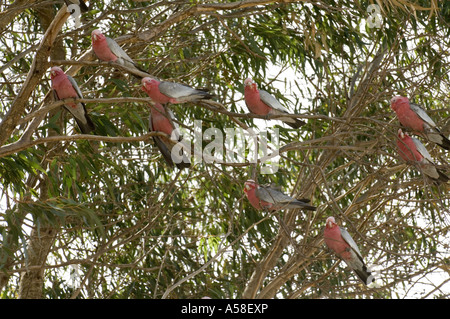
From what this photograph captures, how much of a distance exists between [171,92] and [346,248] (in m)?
1.13

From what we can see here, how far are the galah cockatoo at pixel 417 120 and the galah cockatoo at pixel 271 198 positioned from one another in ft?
2.17

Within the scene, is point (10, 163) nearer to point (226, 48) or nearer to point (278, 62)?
point (226, 48)

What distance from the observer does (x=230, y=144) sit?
457 centimetres

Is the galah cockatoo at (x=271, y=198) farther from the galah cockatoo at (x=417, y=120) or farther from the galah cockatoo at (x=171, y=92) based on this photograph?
the galah cockatoo at (x=417, y=120)

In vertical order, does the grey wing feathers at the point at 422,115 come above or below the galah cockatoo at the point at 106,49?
below

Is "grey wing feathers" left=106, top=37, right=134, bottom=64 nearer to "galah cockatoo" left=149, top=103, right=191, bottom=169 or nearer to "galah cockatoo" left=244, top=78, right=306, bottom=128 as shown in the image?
"galah cockatoo" left=149, top=103, right=191, bottom=169

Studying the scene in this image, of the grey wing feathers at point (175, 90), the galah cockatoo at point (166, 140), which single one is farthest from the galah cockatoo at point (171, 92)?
the galah cockatoo at point (166, 140)

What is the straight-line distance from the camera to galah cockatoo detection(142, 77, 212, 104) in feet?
9.05

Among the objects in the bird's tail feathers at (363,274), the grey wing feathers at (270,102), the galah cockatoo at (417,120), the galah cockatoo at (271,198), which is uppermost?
the grey wing feathers at (270,102)

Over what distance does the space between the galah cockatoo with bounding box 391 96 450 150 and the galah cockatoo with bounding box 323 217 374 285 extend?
603mm

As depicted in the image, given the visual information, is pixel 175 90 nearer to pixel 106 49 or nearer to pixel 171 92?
pixel 171 92

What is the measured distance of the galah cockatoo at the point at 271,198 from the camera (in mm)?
2930

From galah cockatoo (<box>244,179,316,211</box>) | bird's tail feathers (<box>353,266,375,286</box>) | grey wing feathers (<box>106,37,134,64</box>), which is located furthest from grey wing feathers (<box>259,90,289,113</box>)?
bird's tail feathers (<box>353,266,375,286</box>)

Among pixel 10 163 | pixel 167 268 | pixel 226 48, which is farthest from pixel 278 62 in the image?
pixel 10 163
